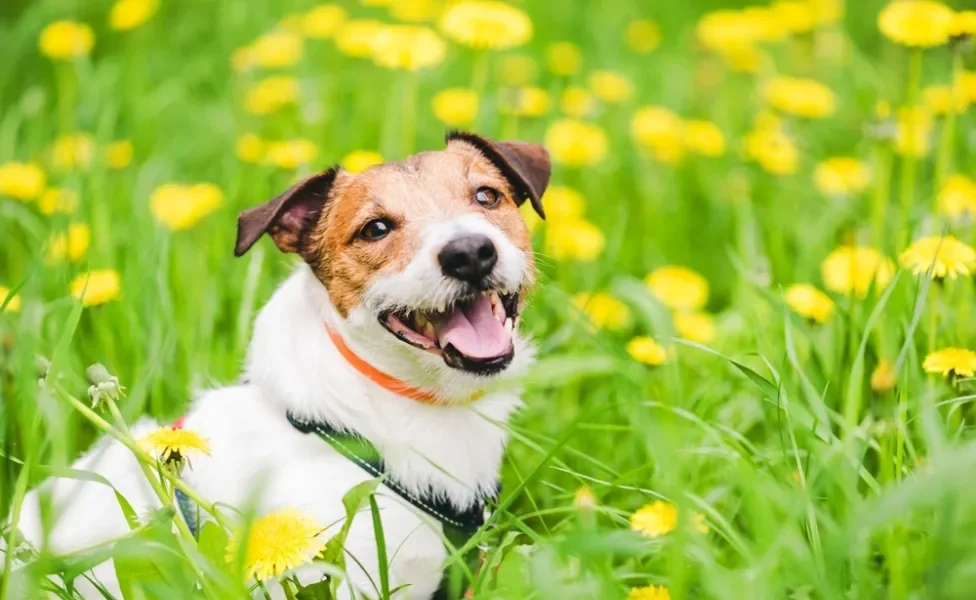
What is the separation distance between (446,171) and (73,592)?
4.93 feet

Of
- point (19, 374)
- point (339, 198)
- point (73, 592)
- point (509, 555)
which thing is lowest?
point (73, 592)

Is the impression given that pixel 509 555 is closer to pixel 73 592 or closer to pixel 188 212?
pixel 73 592

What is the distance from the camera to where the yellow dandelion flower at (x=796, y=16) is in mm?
5566

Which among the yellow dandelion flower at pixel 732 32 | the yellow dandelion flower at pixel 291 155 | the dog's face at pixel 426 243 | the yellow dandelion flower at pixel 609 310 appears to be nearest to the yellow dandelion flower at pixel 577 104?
the yellow dandelion flower at pixel 732 32

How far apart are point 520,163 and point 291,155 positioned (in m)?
1.49

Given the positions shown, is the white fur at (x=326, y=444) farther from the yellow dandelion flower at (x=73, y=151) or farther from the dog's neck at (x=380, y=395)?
the yellow dandelion flower at (x=73, y=151)

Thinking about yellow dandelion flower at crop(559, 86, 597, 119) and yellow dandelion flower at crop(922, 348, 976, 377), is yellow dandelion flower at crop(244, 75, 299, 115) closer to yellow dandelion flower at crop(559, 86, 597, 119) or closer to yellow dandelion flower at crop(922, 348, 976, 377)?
yellow dandelion flower at crop(559, 86, 597, 119)

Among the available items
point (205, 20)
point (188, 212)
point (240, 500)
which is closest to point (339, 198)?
point (240, 500)

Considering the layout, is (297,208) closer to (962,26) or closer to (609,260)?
(609,260)

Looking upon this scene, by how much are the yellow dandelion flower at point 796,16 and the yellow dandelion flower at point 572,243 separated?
2240 millimetres

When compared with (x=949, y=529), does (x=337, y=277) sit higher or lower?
lower

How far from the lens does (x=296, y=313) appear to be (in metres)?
2.80

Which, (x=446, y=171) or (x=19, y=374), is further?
(x=446, y=171)

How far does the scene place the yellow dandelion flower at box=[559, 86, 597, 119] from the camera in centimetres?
499
